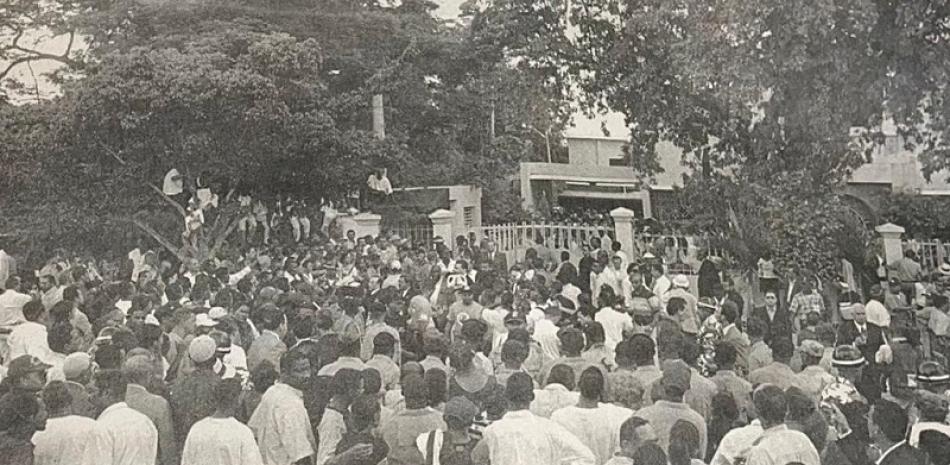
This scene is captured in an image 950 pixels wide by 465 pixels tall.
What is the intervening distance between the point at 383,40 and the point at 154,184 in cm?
179

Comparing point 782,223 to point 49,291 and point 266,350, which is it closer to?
point 266,350

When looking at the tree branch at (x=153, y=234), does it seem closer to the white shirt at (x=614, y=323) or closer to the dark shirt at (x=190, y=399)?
the dark shirt at (x=190, y=399)

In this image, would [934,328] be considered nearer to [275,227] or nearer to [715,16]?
[715,16]

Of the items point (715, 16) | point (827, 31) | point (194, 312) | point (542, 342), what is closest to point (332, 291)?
point (194, 312)

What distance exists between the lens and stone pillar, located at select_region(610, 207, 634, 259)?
5285mm

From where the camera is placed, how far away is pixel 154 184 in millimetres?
5367

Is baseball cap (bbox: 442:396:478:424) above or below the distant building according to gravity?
below

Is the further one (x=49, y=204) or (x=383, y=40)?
(x=383, y=40)

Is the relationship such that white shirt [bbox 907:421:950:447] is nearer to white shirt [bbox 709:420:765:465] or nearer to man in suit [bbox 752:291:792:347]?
white shirt [bbox 709:420:765:465]

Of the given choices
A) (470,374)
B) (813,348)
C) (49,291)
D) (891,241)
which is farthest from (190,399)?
(891,241)

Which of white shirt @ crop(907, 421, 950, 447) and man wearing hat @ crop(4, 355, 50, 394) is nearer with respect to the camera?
white shirt @ crop(907, 421, 950, 447)

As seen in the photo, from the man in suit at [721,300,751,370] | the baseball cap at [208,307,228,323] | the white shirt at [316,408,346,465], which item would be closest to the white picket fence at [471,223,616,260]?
the man in suit at [721,300,751,370]

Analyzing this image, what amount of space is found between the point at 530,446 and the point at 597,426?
0.25 m

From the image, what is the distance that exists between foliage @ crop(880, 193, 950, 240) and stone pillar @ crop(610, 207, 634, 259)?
4.77 feet
